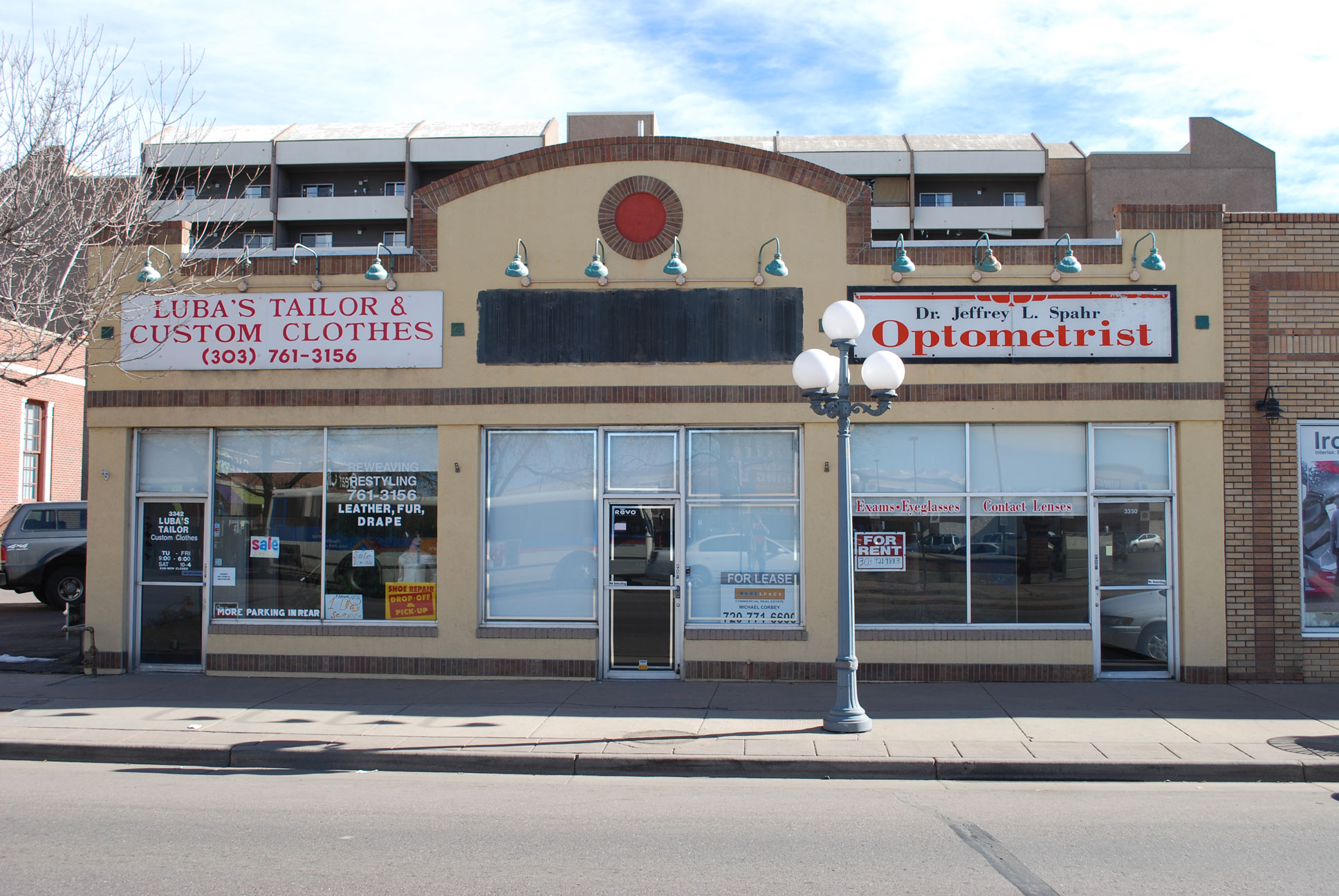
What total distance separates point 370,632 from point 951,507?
23.6ft

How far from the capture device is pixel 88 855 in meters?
5.82

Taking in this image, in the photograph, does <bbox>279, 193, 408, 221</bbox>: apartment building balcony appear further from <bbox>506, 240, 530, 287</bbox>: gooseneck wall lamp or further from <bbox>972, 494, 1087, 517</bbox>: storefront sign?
<bbox>972, 494, 1087, 517</bbox>: storefront sign

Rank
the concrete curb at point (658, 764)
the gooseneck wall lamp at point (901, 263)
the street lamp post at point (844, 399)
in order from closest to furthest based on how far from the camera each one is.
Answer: the concrete curb at point (658, 764)
the street lamp post at point (844, 399)
the gooseneck wall lamp at point (901, 263)

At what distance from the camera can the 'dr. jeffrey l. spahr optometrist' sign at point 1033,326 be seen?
36.4 feet

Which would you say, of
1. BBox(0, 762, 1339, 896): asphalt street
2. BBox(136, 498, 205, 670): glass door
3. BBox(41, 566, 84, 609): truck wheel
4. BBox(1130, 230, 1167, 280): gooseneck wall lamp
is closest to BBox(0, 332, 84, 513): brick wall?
BBox(41, 566, 84, 609): truck wheel

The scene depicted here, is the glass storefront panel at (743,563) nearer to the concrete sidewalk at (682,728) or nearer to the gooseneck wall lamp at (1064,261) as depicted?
the concrete sidewalk at (682,728)

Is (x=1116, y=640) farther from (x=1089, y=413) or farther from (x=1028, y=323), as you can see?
(x=1028, y=323)

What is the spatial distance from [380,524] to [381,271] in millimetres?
3095

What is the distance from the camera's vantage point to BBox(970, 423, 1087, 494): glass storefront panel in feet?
36.8

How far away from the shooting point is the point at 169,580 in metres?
11.8

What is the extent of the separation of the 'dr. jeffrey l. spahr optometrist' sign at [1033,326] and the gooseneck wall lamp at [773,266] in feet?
4.18

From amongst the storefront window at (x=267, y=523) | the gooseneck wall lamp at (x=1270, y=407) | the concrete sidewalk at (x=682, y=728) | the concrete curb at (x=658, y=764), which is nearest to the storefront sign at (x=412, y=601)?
the concrete sidewalk at (x=682, y=728)

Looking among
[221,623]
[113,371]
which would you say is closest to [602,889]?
[221,623]

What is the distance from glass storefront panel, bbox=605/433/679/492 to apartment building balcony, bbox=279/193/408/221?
1407 inches
